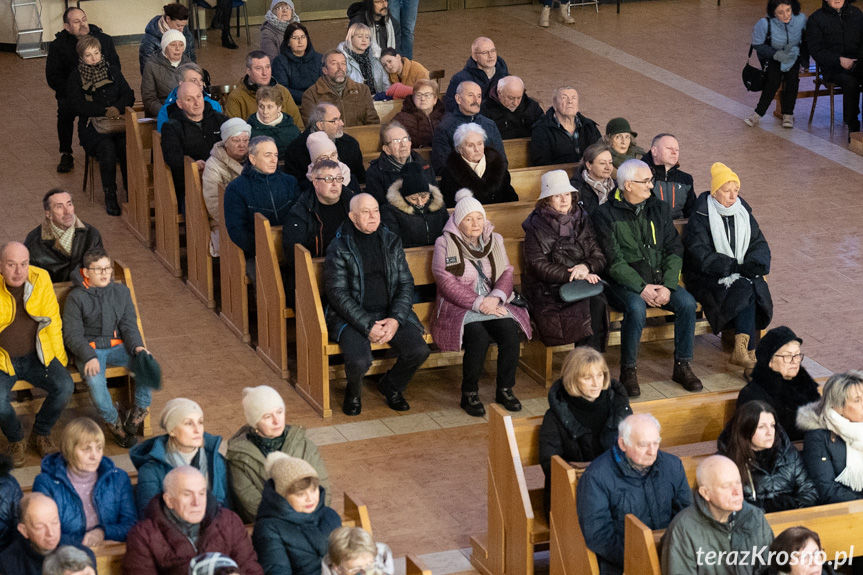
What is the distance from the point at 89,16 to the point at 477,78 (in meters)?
6.28

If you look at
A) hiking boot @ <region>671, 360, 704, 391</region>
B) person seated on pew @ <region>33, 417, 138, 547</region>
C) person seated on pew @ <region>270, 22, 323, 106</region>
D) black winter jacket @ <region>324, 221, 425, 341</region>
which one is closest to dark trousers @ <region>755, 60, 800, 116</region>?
person seated on pew @ <region>270, 22, 323, 106</region>

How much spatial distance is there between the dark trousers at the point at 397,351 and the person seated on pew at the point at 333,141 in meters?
1.45

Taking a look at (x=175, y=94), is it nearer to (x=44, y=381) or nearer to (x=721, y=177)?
(x=44, y=381)

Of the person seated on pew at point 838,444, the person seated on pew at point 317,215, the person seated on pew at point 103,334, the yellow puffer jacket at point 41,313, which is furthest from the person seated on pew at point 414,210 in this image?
the person seated on pew at point 838,444

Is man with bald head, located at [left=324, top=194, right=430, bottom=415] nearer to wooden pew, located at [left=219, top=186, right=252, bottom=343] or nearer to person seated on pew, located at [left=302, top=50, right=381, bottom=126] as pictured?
wooden pew, located at [left=219, top=186, right=252, bottom=343]

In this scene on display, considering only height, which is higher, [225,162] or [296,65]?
[296,65]

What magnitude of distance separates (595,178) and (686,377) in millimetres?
1316

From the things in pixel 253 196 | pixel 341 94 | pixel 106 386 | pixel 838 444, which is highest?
pixel 341 94

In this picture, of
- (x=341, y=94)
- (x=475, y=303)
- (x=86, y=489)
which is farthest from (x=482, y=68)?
(x=86, y=489)

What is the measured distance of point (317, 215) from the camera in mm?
7113

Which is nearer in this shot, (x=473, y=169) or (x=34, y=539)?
(x=34, y=539)

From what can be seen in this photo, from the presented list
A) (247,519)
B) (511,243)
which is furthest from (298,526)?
(511,243)

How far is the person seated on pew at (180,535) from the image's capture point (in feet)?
14.6

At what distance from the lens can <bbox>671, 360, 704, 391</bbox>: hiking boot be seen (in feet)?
23.3
